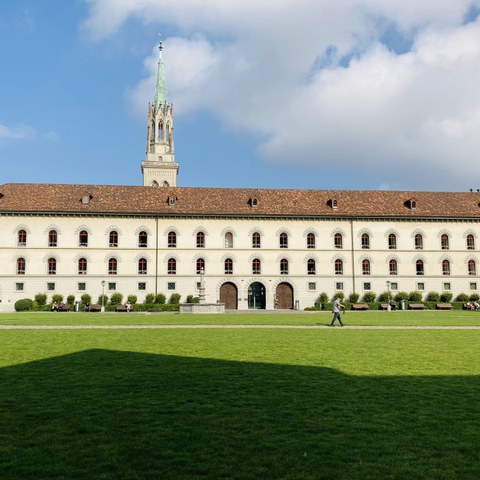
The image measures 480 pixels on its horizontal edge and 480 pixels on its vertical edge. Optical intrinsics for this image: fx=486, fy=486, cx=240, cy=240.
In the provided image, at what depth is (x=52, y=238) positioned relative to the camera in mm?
52188

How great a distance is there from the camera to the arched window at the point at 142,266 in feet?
174

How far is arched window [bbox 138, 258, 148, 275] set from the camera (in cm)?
5312

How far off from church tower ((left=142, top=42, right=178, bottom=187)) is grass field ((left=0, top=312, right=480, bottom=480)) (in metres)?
73.3

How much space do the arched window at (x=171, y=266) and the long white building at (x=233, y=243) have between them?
0.36 feet

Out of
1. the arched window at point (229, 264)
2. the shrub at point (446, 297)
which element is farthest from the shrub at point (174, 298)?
the shrub at point (446, 297)

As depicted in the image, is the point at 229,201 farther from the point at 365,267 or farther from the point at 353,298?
the point at 353,298

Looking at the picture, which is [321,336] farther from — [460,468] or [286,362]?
[460,468]

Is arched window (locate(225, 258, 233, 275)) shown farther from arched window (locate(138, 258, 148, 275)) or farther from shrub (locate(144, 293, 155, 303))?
arched window (locate(138, 258, 148, 275))

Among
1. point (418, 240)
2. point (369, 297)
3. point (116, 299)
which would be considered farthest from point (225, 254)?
point (418, 240)

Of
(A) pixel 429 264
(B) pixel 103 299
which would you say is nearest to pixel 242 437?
(B) pixel 103 299

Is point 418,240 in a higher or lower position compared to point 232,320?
higher

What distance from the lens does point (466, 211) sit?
188ft

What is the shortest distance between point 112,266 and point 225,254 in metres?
12.4

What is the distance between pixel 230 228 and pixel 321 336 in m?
35.1
